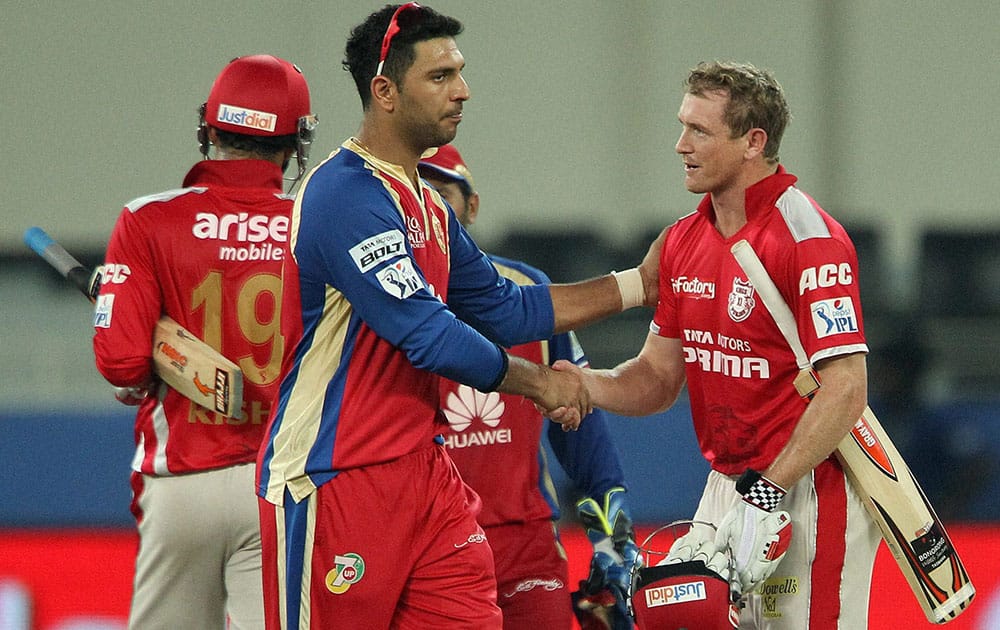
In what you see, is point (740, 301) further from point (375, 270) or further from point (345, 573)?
point (345, 573)

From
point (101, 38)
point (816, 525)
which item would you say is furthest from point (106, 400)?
point (816, 525)

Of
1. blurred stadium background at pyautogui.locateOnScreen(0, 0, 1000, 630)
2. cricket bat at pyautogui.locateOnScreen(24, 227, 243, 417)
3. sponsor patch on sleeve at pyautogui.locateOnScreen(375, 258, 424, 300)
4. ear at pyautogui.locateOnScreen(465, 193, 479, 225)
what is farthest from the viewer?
blurred stadium background at pyautogui.locateOnScreen(0, 0, 1000, 630)

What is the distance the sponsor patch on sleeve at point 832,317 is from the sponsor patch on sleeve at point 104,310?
1.94 meters

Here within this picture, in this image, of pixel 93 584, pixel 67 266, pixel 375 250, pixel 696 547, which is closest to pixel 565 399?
pixel 696 547

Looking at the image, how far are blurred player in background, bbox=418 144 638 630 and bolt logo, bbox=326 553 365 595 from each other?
100 centimetres

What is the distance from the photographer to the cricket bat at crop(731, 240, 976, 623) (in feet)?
12.3

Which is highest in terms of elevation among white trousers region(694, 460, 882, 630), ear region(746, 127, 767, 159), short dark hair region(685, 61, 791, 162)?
short dark hair region(685, 61, 791, 162)

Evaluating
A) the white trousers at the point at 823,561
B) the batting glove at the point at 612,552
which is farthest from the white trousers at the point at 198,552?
the white trousers at the point at 823,561

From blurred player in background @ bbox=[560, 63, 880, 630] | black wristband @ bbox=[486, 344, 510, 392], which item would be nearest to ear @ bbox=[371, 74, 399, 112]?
black wristband @ bbox=[486, 344, 510, 392]

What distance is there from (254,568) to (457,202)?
130cm

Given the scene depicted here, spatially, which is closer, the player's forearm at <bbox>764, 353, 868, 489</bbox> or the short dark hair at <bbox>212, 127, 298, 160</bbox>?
the player's forearm at <bbox>764, 353, 868, 489</bbox>

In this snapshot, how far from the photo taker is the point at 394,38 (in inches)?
144

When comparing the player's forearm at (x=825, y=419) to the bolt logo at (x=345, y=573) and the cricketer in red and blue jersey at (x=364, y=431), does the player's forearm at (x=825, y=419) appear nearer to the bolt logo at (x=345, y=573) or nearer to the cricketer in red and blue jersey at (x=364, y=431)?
the cricketer in red and blue jersey at (x=364, y=431)

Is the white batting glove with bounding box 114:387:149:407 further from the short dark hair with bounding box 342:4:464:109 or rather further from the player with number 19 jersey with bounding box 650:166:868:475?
the player with number 19 jersey with bounding box 650:166:868:475
